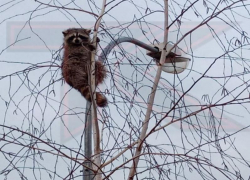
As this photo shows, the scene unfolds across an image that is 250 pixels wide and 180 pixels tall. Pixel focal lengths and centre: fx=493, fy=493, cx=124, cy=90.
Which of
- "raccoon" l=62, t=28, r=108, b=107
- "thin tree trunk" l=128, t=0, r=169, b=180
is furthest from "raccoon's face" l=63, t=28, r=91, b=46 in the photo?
"thin tree trunk" l=128, t=0, r=169, b=180

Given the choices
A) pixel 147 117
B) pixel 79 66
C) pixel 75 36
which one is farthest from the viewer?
pixel 75 36

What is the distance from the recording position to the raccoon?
248 cm

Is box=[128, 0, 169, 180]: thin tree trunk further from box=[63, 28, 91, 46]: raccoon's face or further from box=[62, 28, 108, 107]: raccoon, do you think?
box=[63, 28, 91, 46]: raccoon's face

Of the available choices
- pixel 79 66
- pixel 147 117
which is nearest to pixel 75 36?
pixel 79 66

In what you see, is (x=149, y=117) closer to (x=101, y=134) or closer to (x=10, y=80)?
(x=101, y=134)

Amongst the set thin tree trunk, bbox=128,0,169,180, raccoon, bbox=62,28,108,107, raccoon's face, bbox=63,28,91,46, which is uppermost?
raccoon's face, bbox=63,28,91,46

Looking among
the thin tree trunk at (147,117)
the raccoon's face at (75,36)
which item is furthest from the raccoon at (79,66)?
the thin tree trunk at (147,117)

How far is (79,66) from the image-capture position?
8.93 ft

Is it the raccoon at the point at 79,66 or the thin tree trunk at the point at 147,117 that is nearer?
the thin tree trunk at the point at 147,117

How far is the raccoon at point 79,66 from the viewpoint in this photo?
2480 mm

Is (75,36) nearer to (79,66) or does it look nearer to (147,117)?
(79,66)

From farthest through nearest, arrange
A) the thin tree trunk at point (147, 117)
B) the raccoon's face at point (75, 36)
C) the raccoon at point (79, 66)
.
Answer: the raccoon's face at point (75, 36), the raccoon at point (79, 66), the thin tree trunk at point (147, 117)

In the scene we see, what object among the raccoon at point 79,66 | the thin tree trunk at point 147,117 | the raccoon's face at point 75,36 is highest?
the raccoon's face at point 75,36

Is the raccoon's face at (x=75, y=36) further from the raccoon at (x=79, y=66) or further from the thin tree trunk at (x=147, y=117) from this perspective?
the thin tree trunk at (x=147, y=117)
